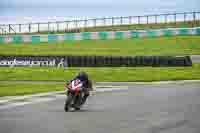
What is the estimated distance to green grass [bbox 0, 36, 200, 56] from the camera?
5494cm

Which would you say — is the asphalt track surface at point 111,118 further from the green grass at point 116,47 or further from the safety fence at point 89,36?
the safety fence at point 89,36

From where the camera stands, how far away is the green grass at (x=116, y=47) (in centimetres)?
5494

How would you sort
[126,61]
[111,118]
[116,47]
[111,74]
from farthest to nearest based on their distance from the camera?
1. [116,47]
2. [126,61]
3. [111,74]
4. [111,118]

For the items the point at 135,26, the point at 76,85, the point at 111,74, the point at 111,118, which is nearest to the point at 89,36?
the point at 135,26

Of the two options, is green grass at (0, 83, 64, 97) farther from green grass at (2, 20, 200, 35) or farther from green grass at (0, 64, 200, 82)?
green grass at (2, 20, 200, 35)

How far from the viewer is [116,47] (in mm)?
58656

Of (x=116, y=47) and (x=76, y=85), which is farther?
(x=116, y=47)

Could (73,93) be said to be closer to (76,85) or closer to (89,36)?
(76,85)

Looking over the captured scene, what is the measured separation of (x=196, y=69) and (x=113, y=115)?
2919cm

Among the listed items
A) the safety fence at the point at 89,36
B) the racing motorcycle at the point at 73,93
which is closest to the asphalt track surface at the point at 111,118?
the racing motorcycle at the point at 73,93

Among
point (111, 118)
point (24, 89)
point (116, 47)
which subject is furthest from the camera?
point (116, 47)

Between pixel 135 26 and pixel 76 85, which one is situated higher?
pixel 135 26

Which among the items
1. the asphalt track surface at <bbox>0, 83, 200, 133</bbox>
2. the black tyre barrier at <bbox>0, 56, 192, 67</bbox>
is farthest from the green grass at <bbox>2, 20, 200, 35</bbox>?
the asphalt track surface at <bbox>0, 83, 200, 133</bbox>

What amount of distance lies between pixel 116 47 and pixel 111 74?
16324mm
